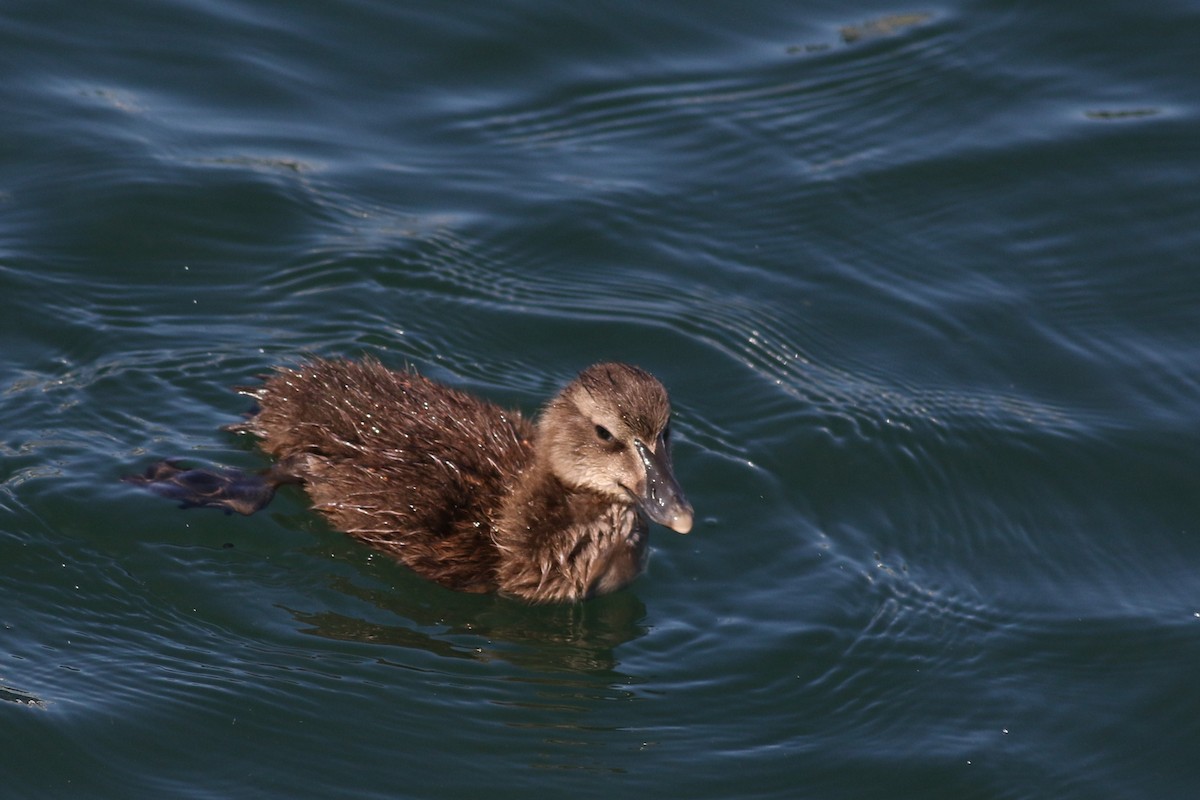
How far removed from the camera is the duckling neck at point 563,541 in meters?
7.59

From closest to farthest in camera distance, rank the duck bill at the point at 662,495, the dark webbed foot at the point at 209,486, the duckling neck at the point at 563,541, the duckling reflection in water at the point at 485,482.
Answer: the duck bill at the point at 662,495, the duckling reflection in water at the point at 485,482, the duckling neck at the point at 563,541, the dark webbed foot at the point at 209,486

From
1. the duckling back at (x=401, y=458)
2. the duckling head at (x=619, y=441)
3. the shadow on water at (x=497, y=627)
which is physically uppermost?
the duckling head at (x=619, y=441)

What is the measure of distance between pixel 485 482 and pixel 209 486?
1.16 m

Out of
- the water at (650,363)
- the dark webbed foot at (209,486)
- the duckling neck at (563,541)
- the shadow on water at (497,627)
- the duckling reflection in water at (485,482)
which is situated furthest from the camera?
the dark webbed foot at (209,486)

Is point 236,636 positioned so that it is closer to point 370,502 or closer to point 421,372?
point 370,502

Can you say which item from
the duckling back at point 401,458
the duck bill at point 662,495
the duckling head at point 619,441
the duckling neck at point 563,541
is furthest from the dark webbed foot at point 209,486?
the duck bill at point 662,495

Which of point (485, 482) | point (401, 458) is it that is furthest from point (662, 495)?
point (401, 458)

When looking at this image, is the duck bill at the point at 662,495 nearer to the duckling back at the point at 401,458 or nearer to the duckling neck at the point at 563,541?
the duckling neck at the point at 563,541

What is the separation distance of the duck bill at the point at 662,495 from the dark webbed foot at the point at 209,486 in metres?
1.62

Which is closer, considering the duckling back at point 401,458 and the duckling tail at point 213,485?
the duckling back at point 401,458

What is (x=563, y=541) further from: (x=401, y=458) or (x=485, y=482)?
(x=401, y=458)

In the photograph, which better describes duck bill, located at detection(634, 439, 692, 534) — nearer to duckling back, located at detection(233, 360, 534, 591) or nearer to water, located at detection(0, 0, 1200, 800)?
water, located at detection(0, 0, 1200, 800)

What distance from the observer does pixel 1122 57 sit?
38.9ft

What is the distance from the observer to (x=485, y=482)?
774 centimetres
